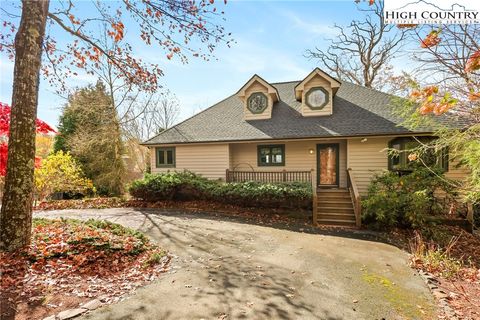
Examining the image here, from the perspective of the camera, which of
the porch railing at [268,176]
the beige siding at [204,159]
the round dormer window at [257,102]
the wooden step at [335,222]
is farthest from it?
the round dormer window at [257,102]

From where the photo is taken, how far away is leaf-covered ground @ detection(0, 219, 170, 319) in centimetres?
352

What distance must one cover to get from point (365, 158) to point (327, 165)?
6.13ft

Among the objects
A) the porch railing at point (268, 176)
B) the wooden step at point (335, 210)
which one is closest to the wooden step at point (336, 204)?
the wooden step at point (335, 210)

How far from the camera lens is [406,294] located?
162 inches

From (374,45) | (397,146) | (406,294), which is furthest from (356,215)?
(374,45)

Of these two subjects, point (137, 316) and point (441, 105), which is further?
point (137, 316)

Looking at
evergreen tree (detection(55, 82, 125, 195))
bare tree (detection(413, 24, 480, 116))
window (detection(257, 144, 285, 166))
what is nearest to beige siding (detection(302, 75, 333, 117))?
window (detection(257, 144, 285, 166))

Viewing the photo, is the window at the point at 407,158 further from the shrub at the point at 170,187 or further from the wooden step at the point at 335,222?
the shrub at the point at 170,187

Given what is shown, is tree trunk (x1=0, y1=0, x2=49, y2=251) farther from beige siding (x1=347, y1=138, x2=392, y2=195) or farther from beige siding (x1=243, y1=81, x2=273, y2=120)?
beige siding (x1=347, y1=138, x2=392, y2=195)

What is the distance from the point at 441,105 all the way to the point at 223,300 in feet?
13.7

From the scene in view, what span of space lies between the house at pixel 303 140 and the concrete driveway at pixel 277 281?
384cm

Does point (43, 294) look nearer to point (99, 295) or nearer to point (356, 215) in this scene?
point (99, 295)

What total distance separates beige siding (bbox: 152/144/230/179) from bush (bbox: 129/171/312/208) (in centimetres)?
78

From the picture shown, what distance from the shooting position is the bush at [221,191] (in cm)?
1004
